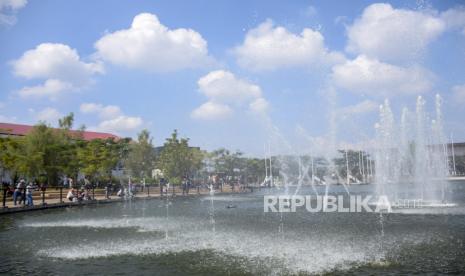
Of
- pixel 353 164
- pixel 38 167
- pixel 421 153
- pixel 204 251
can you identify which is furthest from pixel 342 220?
pixel 353 164

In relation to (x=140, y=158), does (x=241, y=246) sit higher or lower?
lower

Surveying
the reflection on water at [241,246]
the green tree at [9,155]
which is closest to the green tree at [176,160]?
the green tree at [9,155]

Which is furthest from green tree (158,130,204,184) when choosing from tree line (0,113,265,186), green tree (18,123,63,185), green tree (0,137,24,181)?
green tree (0,137,24,181)

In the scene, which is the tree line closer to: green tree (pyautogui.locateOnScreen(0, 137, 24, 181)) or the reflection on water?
green tree (pyautogui.locateOnScreen(0, 137, 24, 181))

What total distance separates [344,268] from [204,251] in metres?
4.66

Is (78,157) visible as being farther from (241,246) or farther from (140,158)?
(241,246)

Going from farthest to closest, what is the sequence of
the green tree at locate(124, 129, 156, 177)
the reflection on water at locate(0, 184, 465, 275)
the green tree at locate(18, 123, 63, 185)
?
the green tree at locate(124, 129, 156, 177) < the green tree at locate(18, 123, 63, 185) < the reflection on water at locate(0, 184, 465, 275)

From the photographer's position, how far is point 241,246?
14016 mm

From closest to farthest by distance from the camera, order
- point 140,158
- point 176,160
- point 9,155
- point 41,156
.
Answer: point 9,155, point 41,156, point 176,160, point 140,158

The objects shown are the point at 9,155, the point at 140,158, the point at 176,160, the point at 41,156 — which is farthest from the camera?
the point at 140,158

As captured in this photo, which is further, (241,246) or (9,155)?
(9,155)

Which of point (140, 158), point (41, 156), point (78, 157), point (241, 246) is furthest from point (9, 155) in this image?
point (241, 246)

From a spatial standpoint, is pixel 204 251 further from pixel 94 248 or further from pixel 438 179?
pixel 438 179

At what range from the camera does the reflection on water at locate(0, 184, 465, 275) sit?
11000 mm
